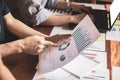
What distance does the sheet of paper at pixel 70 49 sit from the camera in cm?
105

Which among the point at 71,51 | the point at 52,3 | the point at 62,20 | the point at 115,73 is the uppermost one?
the point at 52,3

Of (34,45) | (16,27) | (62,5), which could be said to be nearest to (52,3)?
(62,5)

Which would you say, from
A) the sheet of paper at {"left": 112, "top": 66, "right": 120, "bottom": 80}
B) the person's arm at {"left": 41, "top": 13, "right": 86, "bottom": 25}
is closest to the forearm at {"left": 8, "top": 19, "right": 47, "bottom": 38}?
the person's arm at {"left": 41, "top": 13, "right": 86, "bottom": 25}

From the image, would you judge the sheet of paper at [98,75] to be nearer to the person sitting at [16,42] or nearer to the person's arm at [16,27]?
the person sitting at [16,42]

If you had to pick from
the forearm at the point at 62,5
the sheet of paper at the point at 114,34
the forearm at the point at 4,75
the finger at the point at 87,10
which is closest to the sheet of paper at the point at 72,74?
the forearm at the point at 4,75

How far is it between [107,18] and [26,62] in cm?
66

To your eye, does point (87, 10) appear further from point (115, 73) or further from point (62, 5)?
point (115, 73)

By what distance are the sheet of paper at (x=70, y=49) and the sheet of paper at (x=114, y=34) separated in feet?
1.17

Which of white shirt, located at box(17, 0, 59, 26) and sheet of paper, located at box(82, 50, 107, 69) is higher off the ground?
white shirt, located at box(17, 0, 59, 26)

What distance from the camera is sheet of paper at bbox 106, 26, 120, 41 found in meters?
1.41

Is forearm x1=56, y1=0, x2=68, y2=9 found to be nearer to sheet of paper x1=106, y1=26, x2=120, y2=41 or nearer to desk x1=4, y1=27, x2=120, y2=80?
sheet of paper x1=106, y1=26, x2=120, y2=41

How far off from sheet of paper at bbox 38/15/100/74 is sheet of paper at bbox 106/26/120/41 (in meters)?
0.36

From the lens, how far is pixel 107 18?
5.16ft

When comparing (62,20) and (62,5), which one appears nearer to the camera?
(62,20)
